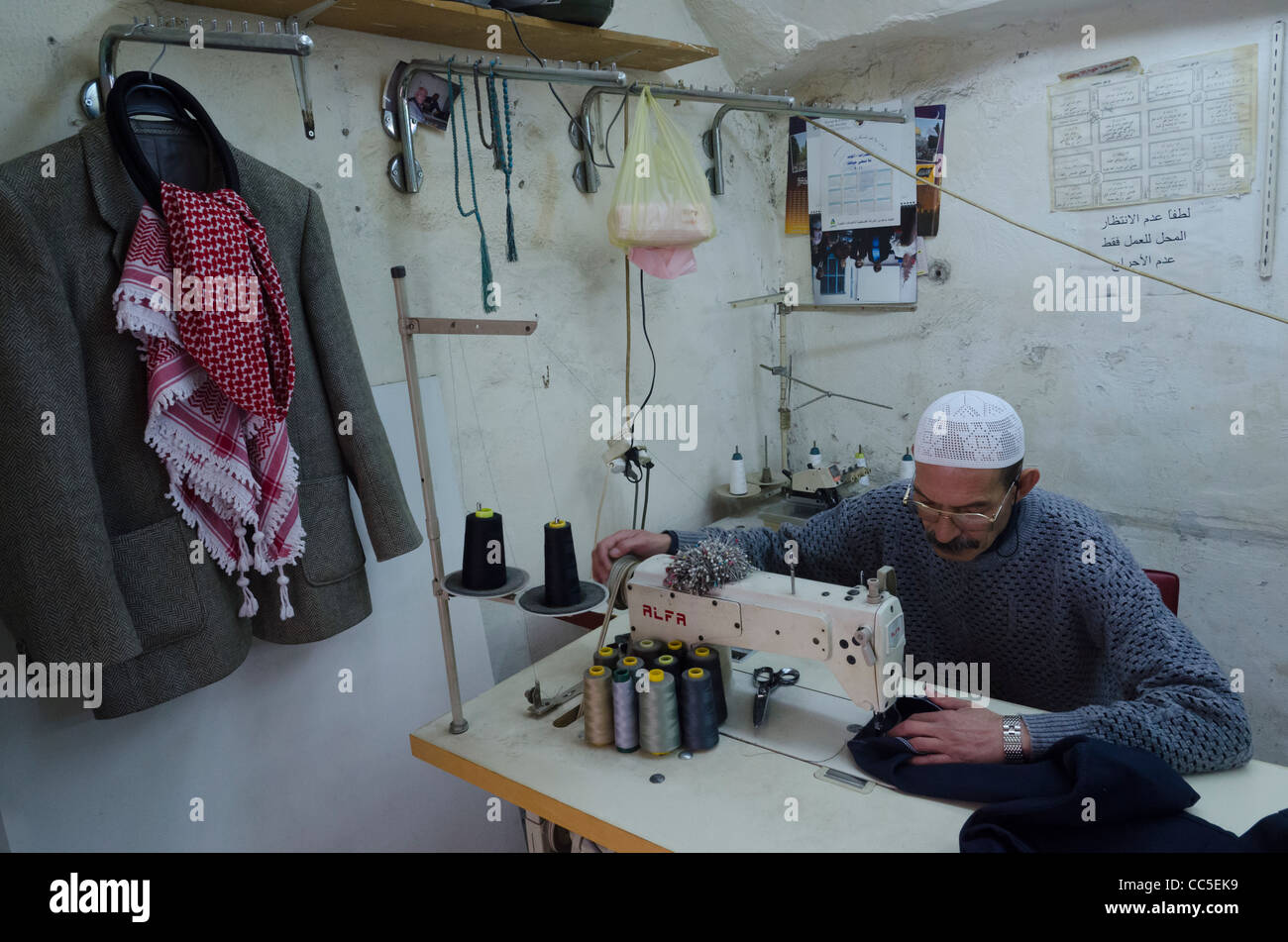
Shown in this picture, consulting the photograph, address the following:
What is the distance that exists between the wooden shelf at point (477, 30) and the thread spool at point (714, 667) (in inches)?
52.3

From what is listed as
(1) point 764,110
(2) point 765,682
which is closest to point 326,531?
(2) point 765,682

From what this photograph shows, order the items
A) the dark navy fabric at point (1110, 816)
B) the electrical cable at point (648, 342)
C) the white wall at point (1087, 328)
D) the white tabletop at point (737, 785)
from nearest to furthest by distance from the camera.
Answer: the dark navy fabric at point (1110, 816), the white tabletop at point (737, 785), the white wall at point (1087, 328), the electrical cable at point (648, 342)

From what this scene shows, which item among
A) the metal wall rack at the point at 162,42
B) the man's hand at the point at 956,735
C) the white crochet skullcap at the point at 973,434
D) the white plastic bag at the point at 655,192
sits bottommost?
the man's hand at the point at 956,735

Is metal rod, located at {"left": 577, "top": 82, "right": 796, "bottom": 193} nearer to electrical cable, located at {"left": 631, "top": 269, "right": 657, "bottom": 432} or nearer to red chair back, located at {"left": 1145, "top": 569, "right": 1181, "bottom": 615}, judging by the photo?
electrical cable, located at {"left": 631, "top": 269, "right": 657, "bottom": 432}

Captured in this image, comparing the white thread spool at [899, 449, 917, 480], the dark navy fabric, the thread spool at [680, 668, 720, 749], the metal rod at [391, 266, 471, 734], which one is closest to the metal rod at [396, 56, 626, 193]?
the metal rod at [391, 266, 471, 734]

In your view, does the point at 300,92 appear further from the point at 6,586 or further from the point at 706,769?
the point at 706,769

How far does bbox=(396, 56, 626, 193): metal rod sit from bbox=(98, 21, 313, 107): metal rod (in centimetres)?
50

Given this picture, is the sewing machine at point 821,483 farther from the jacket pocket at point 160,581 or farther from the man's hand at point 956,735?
the jacket pocket at point 160,581

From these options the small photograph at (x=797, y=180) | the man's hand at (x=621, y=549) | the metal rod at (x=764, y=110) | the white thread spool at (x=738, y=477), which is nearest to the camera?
the man's hand at (x=621, y=549)

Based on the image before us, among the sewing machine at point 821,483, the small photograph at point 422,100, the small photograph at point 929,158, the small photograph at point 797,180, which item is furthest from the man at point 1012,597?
the small photograph at point 797,180

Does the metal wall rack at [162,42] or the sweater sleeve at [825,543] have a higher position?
the metal wall rack at [162,42]

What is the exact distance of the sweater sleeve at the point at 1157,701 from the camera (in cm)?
122

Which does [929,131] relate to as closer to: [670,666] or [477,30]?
[477,30]

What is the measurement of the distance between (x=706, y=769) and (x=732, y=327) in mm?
1788
